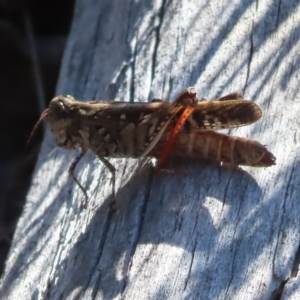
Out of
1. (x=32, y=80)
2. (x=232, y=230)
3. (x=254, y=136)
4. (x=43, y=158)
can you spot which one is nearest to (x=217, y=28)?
(x=254, y=136)

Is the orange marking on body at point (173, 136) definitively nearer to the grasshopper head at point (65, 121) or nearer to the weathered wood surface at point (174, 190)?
the weathered wood surface at point (174, 190)

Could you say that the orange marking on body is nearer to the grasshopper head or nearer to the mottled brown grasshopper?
the mottled brown grasshopper

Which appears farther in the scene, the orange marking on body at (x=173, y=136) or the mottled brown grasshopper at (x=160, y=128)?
the orange marking on body at (x=173, y=136)

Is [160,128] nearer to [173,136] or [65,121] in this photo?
[173,136]

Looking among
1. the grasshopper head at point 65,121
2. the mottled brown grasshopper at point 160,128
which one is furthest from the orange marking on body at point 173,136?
the grasshopper head at point 65,121

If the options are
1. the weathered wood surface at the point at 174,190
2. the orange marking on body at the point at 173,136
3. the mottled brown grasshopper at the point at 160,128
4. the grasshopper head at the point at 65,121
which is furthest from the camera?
the grasshopper head at the point at 65,121

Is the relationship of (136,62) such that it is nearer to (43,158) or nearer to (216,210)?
(43,158)

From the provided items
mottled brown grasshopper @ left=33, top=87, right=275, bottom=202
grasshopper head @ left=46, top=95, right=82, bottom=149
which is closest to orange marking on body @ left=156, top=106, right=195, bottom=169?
mottled brown grasshopper @ left=33, top=87, right=275, bottom=202
